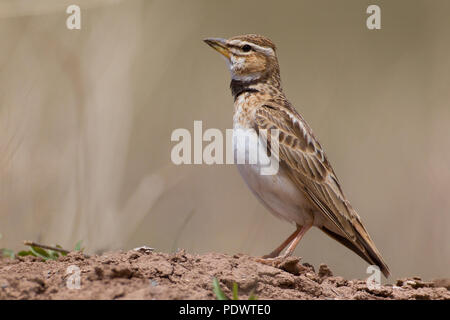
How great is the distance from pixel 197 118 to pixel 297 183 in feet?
13.1

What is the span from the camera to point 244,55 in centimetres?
716

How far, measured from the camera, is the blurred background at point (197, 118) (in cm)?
699

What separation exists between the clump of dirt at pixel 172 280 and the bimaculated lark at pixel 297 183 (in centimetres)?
69

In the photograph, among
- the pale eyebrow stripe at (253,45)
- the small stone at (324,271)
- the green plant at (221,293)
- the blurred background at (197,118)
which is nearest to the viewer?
the green plant at (221,293)

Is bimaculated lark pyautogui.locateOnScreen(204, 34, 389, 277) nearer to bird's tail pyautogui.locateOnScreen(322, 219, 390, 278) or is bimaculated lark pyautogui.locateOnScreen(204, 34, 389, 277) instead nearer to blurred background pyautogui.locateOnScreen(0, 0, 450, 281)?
bird's tail pyautogui.locateOnScreen(322, 219, 390, 278)

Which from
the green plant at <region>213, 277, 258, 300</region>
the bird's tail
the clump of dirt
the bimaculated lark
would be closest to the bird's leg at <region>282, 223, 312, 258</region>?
the bimaculated lark

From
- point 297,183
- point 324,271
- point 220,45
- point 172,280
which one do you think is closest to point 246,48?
point 220,45

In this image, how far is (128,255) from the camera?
5094 mm

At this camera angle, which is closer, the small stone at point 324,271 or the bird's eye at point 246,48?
the small stone at point 324,271

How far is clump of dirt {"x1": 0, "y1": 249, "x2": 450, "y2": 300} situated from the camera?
4.22m

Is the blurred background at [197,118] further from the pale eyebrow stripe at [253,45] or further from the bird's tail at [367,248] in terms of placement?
the pale eyebrow stripe at [253,45]

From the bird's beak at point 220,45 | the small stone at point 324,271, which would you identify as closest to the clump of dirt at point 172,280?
the small stone at point 324,271

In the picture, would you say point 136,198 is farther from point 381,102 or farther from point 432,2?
point 432,2

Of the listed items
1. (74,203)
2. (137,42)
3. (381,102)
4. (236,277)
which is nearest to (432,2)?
(381,102)
